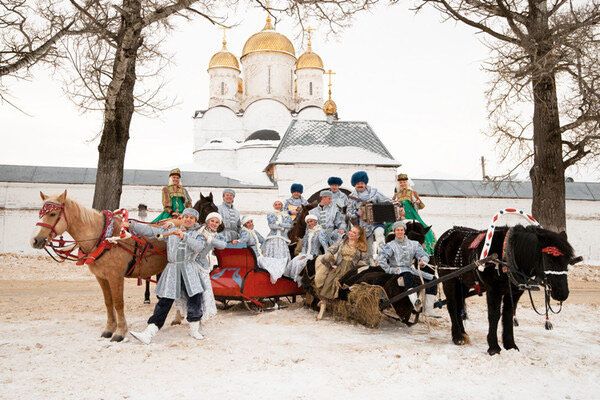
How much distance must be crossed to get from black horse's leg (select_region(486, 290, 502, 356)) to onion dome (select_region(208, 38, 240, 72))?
33040 millimetres

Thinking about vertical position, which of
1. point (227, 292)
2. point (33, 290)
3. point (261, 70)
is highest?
point (261, 70)

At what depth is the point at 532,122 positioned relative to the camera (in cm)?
1100

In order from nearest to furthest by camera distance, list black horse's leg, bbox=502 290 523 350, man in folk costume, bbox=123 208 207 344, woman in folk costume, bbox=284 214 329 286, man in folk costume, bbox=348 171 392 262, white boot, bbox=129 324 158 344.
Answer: black horse's leg, bbox=502 290 523 350 → white boot, bbox=129 324 158 344 → man in folk costume, bbox=123 208 207 344 → woman in folk costume, bbox=284 214 329 286 → man in folk costume, bbox=348 171 392 262

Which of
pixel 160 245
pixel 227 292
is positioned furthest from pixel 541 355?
pixel 160 245

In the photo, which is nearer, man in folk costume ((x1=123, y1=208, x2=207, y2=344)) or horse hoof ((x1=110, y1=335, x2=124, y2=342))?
horse hoof ((x1=110, y1=335, x2=124, y2=342))

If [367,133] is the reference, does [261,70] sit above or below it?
above

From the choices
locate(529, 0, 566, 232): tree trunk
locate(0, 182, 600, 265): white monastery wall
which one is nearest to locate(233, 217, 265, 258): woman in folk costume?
locate(529, 0, 566, 232): tree trunk

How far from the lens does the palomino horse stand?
5.17 metres

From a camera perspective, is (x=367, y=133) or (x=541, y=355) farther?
(x=367, y=133)

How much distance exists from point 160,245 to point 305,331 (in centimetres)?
227

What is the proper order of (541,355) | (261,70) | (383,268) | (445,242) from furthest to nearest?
(261,70), (383,268), (445,242), (541,355)

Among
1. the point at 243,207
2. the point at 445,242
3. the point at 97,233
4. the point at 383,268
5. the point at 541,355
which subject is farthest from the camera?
the point at 243,207

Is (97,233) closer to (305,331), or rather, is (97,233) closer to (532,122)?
(305,331)

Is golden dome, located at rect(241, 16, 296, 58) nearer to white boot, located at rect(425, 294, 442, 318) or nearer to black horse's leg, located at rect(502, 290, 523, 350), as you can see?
white boot, located at rect(425, 294, 442, 318)
